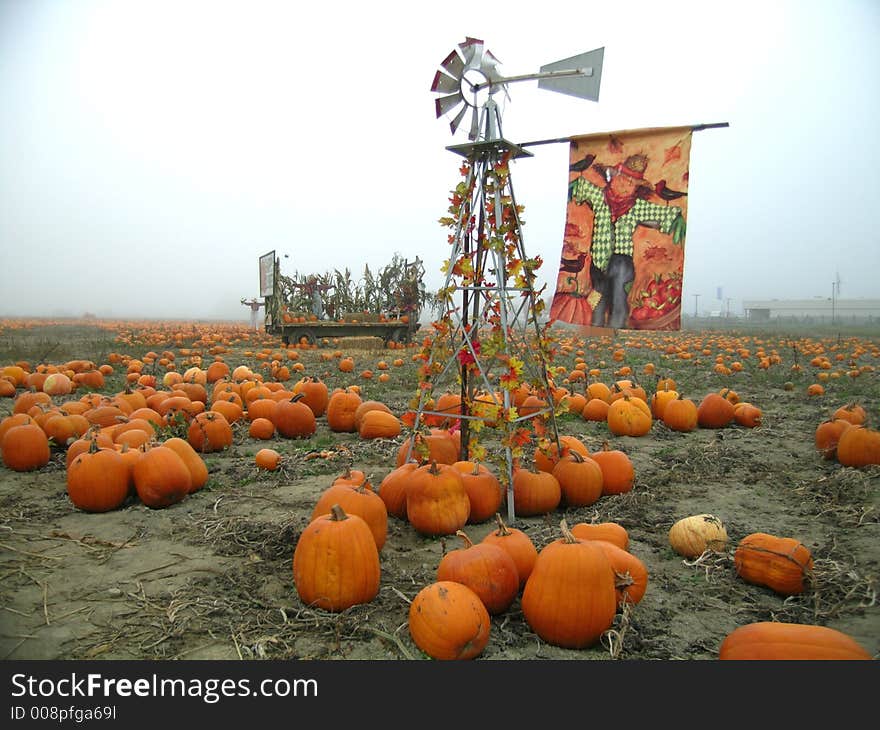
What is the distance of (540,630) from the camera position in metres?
2.80

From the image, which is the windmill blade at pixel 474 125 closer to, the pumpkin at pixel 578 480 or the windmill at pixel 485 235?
the windmill at pixel 485 235

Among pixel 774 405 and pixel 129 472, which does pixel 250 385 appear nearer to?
pixel 129 472

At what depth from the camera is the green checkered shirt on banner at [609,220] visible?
5.11 meters

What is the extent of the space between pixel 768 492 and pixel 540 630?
3325 mm

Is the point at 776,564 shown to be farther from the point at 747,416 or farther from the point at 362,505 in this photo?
the point at 747,416

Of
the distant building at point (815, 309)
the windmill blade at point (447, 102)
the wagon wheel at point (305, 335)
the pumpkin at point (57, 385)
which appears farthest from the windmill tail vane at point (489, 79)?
the distant building at point (815, 309)

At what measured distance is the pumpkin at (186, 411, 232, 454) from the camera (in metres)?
6.25

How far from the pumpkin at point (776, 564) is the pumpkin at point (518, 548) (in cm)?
131

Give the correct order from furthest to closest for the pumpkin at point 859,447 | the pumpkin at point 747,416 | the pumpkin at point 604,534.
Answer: the pumpkin at point 747,416, the pumpkin at point 859,447, the pumpkin at point 604,534

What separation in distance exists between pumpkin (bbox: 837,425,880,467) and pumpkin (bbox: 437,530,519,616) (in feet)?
14.0

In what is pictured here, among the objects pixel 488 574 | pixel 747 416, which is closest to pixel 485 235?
pixel 488 574

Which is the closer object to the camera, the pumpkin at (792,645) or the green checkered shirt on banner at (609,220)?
the pumpkin at (792,645)

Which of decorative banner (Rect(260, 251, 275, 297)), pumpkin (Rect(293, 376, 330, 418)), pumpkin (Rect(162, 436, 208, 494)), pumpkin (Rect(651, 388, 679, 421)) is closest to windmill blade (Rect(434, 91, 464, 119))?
pumpkin (Rect(162, 436, 208, 494))
